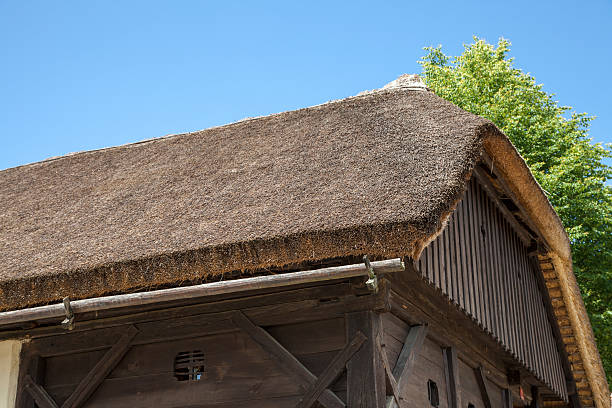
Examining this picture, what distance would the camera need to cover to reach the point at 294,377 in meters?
5.02

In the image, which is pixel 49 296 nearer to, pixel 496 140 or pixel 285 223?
pixel 285 223

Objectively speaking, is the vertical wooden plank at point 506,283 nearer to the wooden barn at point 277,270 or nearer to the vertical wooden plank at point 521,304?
the wooden barn at point 277,270

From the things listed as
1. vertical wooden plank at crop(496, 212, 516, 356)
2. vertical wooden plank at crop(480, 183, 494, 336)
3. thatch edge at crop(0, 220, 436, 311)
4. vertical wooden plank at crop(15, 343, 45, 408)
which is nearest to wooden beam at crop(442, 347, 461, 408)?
vertical wooden plank at crop(480, 183, 494, 336)

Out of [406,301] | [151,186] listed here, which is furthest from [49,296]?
[406,301]

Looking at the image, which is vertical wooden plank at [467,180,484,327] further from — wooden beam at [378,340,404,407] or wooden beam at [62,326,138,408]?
wooden beam at [62,326,138,408]

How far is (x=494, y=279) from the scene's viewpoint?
7.43 m

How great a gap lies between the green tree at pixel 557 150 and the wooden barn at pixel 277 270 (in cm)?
748

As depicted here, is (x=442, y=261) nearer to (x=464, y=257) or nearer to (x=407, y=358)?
(x=464, y=257)

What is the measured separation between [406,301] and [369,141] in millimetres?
1332

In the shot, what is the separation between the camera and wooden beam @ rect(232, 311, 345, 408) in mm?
4848

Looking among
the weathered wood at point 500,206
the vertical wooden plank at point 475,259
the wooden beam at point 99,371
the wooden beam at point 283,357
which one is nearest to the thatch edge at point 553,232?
the weathered wood at point 500,206

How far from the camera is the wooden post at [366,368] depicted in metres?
4.76

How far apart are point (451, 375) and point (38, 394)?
3.27 metres

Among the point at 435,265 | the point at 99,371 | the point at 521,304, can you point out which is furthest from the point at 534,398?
the point at 99,371
